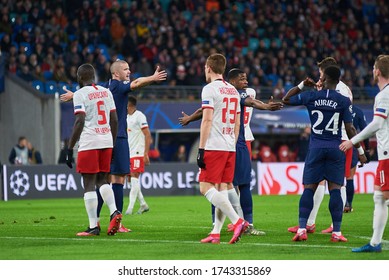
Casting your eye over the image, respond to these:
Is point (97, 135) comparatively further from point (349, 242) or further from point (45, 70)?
point (45, 70)

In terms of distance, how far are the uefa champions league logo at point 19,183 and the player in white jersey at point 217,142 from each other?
14.7 meters

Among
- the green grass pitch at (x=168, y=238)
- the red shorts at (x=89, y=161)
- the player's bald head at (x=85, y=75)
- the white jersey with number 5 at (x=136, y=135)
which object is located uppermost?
the player's bald head at (x=85, y=75)

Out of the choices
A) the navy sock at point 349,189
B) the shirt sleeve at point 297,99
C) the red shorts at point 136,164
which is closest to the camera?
the shirt sleeve at point 297,99

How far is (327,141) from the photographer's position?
12.4 metres

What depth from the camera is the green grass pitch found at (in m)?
10.6

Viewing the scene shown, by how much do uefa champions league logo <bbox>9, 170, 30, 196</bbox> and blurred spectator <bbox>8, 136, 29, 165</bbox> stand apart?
0.86 meters

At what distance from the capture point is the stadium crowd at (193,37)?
98.6 feet

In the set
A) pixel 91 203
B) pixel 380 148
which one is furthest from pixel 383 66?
pixel 91 203

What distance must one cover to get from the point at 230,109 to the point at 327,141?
1349mm

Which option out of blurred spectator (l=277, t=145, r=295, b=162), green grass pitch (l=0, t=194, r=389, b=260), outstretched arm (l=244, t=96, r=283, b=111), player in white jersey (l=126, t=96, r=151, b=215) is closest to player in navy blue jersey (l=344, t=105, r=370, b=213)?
green grass pitch (l=0, t=194, r=389, b=260)

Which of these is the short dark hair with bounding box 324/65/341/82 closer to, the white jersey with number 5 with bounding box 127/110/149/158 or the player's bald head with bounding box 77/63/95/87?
the player's bald head with bounding box 77/63/95/87

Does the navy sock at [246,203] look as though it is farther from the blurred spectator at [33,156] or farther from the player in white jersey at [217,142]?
the blurred spectator at [33,156]

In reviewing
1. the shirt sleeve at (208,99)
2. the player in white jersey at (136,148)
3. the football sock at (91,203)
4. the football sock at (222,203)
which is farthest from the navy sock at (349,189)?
the shirt sleeve at (208,99)

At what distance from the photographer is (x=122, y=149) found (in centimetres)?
1398
